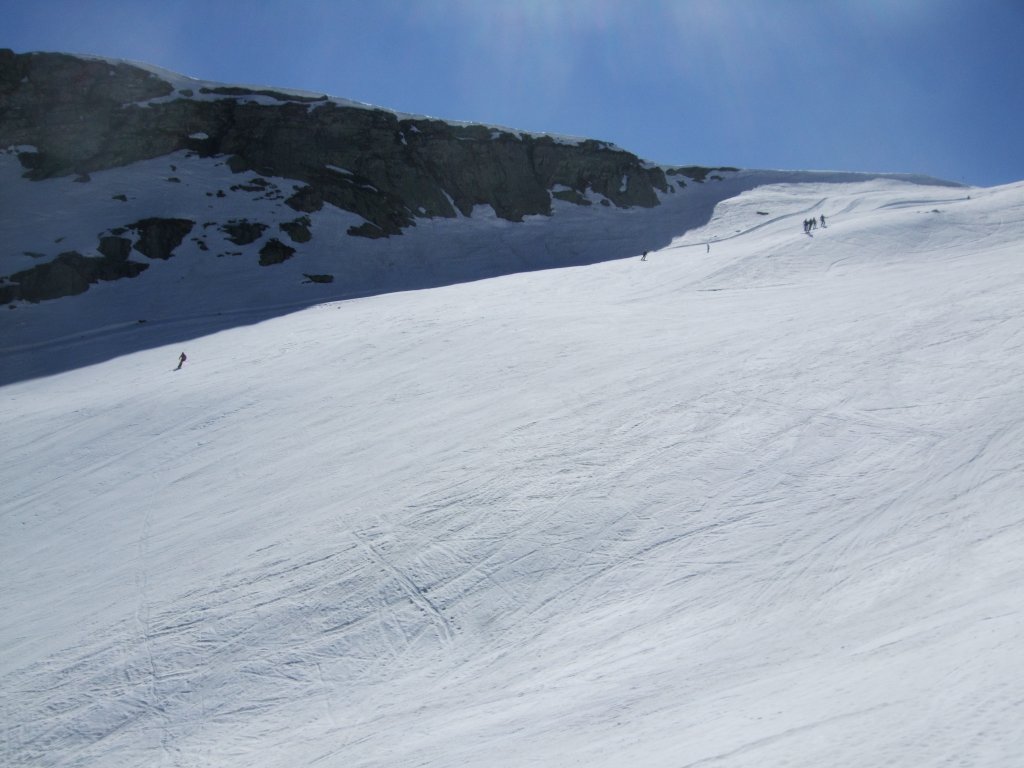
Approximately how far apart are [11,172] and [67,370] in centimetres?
3097

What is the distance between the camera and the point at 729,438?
10.9 m

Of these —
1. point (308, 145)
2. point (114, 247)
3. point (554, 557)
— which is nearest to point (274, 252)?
point (114, 247)

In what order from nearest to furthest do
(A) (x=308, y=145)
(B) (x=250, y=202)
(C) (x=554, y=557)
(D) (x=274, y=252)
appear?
(C) (x=554, y=557) < (D) (x=274, y=252) < (B) (x=250, y=202) < (A) (x=308, y=145)

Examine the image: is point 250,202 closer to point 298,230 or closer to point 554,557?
point 298,230

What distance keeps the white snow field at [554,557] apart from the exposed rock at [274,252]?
26.3m

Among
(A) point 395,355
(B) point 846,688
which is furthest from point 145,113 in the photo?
(B) point 846,688

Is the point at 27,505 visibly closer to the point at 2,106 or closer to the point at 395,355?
the point at 395,355

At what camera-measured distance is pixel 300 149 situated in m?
55.5

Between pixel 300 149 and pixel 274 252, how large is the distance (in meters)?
16.4

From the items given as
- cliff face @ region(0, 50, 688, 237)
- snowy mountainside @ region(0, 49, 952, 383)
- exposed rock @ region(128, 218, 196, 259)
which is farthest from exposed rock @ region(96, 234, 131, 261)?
cliff face @ region(0, 50, 688, 237)

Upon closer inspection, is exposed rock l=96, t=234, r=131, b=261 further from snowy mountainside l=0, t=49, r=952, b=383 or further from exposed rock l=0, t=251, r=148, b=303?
exposed rock l=0, t=251, r=148, b=303

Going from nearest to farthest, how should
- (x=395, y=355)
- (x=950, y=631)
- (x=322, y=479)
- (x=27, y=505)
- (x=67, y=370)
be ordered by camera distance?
(x=950, y=631) → (x=322, y=479) → (x=27, y=505) → (x=395, y=355) → (x=67, y=370)

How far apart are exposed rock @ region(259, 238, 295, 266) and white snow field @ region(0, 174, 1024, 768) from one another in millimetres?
26286

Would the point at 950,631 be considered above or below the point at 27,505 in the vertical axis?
below
